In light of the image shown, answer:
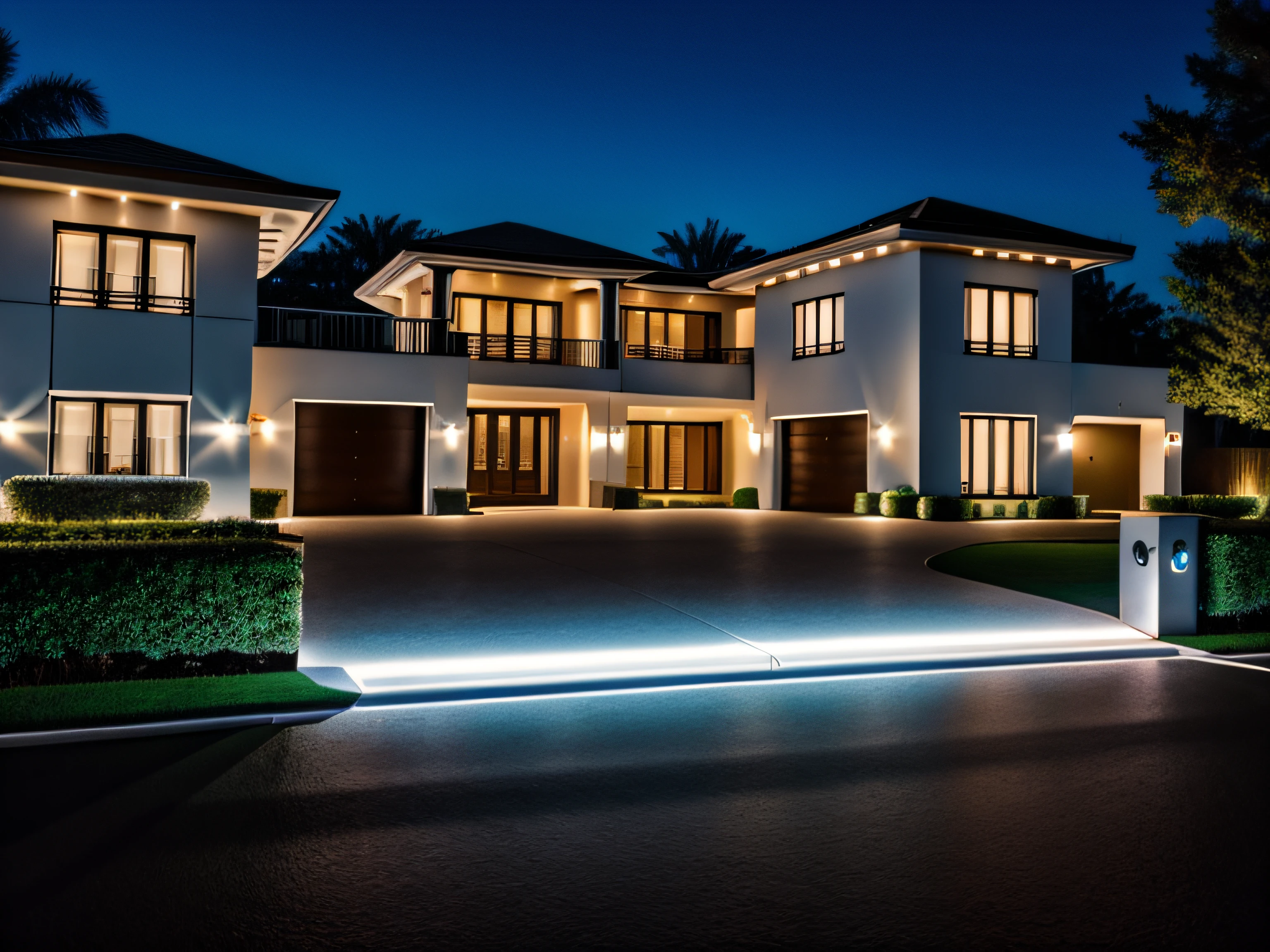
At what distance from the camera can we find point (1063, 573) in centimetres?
1534

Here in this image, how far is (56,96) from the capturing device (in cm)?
3438

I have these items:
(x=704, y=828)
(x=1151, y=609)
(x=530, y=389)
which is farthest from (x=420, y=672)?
(x=530, y=389)

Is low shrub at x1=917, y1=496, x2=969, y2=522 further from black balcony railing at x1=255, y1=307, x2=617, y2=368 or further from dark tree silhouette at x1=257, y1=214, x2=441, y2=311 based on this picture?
dark tree silhouette at x1=257, y1=214, x2=441, y2=311

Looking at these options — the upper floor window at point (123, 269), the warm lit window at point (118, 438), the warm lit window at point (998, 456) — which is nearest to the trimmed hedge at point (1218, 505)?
the warm lit window at point (998, 456)

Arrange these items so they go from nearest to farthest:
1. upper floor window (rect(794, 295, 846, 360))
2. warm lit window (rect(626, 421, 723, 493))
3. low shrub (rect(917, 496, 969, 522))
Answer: low shrub (rect(917, 496, 969, 522))
upper floor window (rect(794, 295, 846, 360))
warm lit window (rect(626, 421, 723, 493))

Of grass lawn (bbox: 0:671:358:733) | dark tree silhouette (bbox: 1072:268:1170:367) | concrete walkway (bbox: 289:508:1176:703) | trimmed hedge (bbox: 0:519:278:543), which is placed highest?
dark tree silhouette (bbox: 1072:268:1170:367)

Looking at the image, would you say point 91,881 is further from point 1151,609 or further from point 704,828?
point 1151,609

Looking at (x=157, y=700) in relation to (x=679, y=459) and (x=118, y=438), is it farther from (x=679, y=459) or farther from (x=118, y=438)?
(x=679, y=459)

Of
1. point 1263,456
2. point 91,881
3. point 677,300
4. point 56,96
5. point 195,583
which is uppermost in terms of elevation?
point 56,96

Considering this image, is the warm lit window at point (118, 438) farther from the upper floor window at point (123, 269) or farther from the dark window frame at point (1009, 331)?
the dark window frame at point (1009, 331)

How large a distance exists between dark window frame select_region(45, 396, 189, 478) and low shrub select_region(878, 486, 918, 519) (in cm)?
1694

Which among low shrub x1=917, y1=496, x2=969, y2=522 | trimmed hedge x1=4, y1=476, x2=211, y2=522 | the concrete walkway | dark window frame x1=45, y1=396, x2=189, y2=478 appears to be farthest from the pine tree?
dark window frame x1=45, y1=396, x2=189, y2=478

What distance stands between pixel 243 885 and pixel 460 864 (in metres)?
0.89

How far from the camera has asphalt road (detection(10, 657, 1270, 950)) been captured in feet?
12.9
